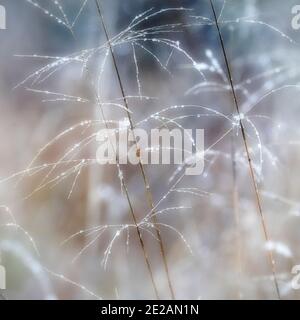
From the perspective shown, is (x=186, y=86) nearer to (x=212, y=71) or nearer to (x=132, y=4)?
(x=212, y=71)

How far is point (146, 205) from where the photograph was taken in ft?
3.69

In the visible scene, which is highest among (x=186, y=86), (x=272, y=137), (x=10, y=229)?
(x=186, y=86)

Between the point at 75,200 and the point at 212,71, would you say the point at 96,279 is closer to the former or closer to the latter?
the point at 75,200

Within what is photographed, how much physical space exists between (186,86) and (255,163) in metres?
0.26

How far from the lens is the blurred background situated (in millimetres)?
1095

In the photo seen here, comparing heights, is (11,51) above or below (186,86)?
above

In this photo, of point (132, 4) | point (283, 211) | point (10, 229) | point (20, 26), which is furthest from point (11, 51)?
point (283, 211)

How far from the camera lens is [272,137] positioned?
1.10 metres

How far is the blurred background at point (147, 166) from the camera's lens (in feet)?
3.59

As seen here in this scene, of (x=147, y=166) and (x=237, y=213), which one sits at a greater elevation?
(x=147, y=166)

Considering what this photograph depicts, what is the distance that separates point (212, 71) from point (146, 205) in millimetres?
375

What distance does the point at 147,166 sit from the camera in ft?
3.75
